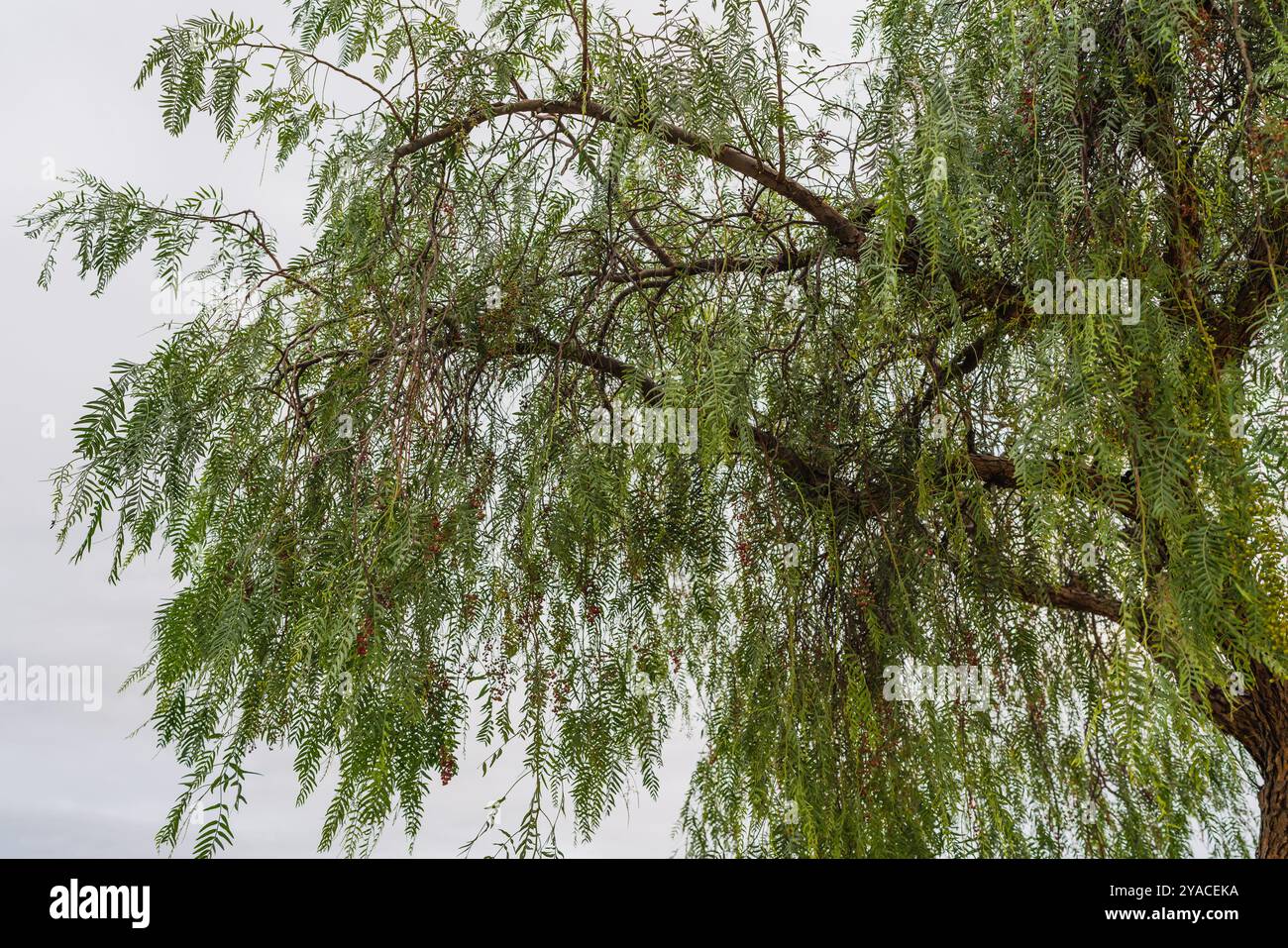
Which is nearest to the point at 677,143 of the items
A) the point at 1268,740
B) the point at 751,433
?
the point at 751,433

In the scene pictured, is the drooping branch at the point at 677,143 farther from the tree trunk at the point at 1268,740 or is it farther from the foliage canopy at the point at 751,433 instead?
the tree trunk at the point at 1268,740

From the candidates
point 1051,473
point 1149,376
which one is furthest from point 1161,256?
point 1051,473

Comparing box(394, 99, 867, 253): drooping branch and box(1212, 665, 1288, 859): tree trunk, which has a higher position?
box(394, 99, 867, 253): drooping branch

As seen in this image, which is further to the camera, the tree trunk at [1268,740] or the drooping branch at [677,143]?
the tree trunk at [1268,740]

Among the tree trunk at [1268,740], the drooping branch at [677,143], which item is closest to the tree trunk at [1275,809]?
the tree trunk at [1268,740]

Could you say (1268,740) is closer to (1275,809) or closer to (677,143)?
(1275,809)

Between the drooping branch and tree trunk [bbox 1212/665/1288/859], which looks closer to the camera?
the drooping branch

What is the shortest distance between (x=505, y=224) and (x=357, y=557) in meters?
0.83

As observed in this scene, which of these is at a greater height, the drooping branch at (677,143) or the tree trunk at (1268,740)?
the drooping branch at (677,143)

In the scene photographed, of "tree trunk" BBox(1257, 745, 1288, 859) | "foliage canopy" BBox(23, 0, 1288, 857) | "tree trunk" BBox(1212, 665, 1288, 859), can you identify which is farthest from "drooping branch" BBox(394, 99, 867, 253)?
"tree trunk" BBox(1257, 745, 1288, 859)

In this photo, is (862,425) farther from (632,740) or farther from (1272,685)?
(1272,685)

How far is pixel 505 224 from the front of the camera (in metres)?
2.00

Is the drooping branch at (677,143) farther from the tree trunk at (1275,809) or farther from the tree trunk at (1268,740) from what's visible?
the tree trunk at (1275,809)

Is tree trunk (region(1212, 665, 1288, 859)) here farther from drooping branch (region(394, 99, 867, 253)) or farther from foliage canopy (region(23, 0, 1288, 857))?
drooping branch (region(394, 99, 867, 253))
